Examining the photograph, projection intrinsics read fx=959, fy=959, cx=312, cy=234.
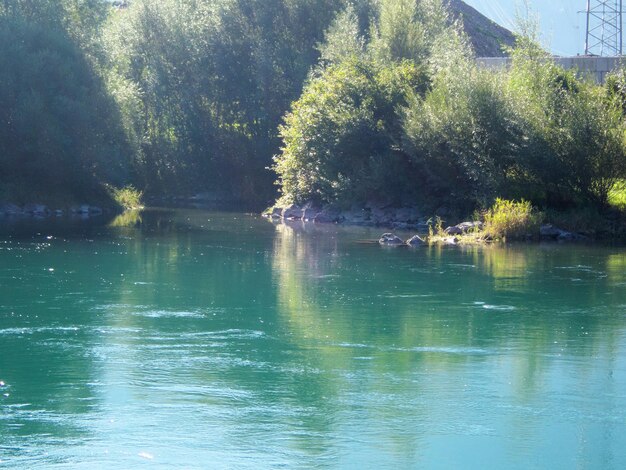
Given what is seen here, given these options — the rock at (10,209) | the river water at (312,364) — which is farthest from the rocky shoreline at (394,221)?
the rock at (10,209)

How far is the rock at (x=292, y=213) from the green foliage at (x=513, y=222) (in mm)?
11910

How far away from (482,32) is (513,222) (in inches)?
1961

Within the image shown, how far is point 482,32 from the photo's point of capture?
250 ft

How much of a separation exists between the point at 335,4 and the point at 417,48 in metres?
9.51

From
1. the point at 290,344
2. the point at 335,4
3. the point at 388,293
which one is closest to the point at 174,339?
the point at 290,344

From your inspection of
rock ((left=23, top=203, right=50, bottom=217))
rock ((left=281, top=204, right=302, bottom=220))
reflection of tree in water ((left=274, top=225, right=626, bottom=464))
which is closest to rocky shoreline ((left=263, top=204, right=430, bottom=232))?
rock ((left=281, top=204, right=302, bottom=220))

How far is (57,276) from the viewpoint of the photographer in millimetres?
20406

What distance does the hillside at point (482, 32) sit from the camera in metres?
71.1

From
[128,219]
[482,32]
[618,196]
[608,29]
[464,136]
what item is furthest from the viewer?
[482,32]

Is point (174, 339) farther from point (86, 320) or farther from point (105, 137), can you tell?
point (105, 137)

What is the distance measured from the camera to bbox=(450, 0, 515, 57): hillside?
71.1 m

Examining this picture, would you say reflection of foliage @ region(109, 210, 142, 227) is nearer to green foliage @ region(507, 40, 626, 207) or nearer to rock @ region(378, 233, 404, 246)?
rock @ region(378, 233, 404, 246)

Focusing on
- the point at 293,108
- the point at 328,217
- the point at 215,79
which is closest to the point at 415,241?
the point at 328,217

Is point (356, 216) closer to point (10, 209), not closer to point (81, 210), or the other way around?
point (81, 210)
